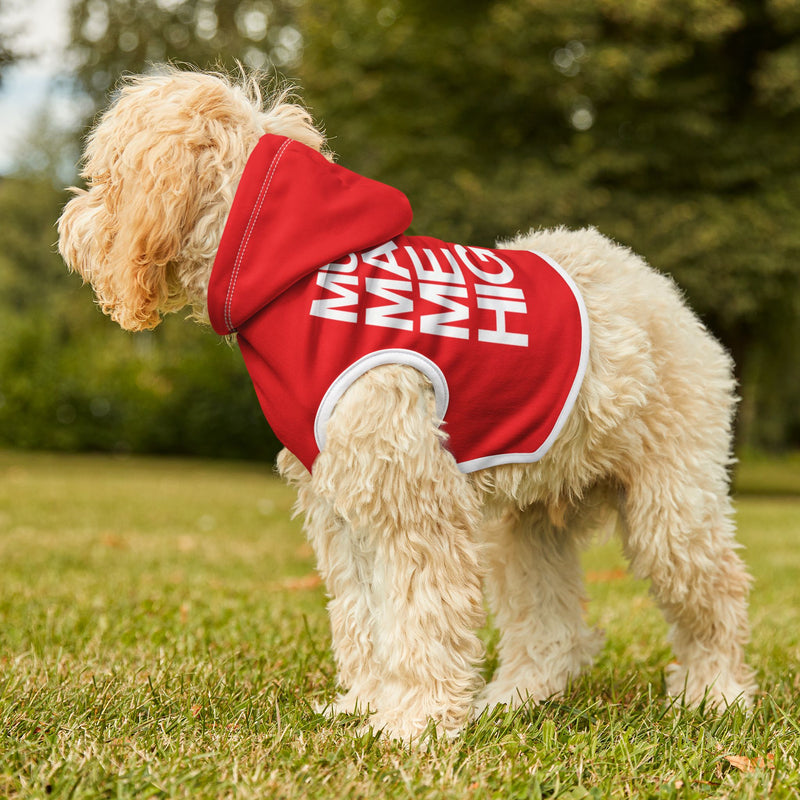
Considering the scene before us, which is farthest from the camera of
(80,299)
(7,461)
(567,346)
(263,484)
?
(80,299)

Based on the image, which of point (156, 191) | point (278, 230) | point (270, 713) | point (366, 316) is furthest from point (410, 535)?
point (156, 191)

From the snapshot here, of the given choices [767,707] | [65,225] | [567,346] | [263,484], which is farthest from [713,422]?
[263,484]

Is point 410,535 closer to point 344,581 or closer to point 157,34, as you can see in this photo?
point 344,581

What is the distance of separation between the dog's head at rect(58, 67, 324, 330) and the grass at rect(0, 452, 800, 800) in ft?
4.24

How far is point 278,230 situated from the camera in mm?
2645

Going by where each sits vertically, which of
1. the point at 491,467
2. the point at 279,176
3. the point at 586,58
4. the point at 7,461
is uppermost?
the point at 586,58

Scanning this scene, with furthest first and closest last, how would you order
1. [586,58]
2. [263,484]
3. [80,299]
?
[80,299] → [263,484] → [586,58]

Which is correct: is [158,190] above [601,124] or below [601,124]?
below

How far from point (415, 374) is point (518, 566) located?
1.21 m

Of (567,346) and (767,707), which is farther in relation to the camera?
(767,707)

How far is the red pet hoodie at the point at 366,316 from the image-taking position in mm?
2578

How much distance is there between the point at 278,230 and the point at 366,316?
1.24ft

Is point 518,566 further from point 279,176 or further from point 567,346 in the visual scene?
point 279,176

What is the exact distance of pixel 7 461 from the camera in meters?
18.2
